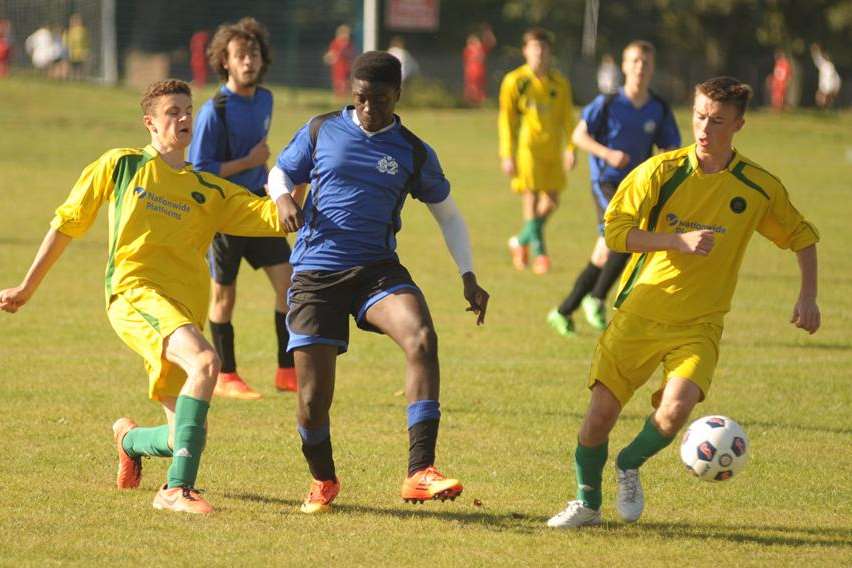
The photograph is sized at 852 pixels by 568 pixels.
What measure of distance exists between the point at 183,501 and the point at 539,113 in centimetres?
960

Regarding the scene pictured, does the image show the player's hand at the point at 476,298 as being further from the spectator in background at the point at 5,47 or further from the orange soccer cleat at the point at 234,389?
the spectator in background at the point at 5,47

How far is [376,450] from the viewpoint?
295 inches

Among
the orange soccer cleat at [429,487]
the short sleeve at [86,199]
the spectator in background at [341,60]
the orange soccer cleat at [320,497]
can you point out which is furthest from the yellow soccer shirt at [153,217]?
the spectator in background at [341,60]

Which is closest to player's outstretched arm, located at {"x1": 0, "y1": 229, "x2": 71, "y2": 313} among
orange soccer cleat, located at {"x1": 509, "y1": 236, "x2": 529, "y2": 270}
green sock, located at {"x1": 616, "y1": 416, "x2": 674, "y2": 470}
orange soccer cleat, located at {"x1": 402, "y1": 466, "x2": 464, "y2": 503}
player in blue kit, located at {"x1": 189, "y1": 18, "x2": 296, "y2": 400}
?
orange soccer cleat, located at {"x1": 402, "y1": 466, "x2": 464, "y2": 503}

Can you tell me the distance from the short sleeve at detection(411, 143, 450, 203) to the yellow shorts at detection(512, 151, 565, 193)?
8634mm

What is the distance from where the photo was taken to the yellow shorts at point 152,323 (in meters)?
6.09

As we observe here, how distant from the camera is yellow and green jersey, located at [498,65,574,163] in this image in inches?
579

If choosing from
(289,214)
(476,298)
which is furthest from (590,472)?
(289,214)

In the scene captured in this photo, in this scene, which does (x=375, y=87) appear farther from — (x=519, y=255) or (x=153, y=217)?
(x=519, y=255)

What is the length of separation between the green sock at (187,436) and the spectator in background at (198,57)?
35.7 meters

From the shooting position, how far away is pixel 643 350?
5961mm

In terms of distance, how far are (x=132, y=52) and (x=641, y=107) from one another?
109 feet

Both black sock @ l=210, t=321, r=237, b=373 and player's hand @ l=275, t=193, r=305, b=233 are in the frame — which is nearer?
player's hand @ l=275, t=193, r=305, b=233

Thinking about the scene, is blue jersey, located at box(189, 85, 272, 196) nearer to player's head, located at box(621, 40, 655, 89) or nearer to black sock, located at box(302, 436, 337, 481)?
black sock, located at box(302, 436, 337, 481)
